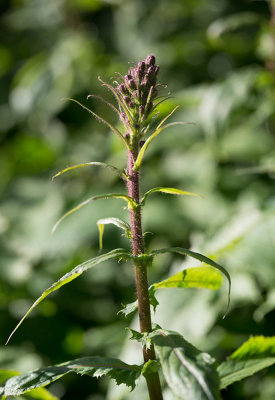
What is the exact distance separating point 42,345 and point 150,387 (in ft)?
5.34

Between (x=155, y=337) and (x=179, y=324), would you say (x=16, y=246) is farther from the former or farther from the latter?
(x=155, y=337)

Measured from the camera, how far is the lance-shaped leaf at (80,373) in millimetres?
1006

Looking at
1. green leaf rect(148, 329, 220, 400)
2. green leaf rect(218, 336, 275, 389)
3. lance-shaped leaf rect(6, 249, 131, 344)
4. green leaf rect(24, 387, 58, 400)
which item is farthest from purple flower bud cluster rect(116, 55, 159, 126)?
green leaf rect(24, 387, 58, 400)

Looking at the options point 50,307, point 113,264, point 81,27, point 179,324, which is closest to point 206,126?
point 179,324

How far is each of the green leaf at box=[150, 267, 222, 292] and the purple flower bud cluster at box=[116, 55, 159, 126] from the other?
33 cm

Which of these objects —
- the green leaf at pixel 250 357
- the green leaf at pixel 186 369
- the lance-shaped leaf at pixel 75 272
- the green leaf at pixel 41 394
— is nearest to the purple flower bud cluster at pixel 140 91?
the lance-shaped leaf at pixel 75 272

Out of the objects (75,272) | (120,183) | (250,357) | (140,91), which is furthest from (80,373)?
(120,183)

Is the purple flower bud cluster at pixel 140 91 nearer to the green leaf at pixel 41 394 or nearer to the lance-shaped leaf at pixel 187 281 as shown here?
the lance-shaped leaf at pixel 187 281

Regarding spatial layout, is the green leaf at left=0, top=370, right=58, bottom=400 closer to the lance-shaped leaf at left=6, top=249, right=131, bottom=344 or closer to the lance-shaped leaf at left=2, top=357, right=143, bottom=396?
the lance-shaped leaf at left=2, top=357, right=143, bottom=396

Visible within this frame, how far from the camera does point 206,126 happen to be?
7.19 ft

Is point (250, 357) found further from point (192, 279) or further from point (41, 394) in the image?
point (41, 394)

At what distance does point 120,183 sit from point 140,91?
225cm

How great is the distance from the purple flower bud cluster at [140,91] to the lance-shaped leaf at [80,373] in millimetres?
496

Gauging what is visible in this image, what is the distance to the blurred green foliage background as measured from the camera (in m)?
1.97
